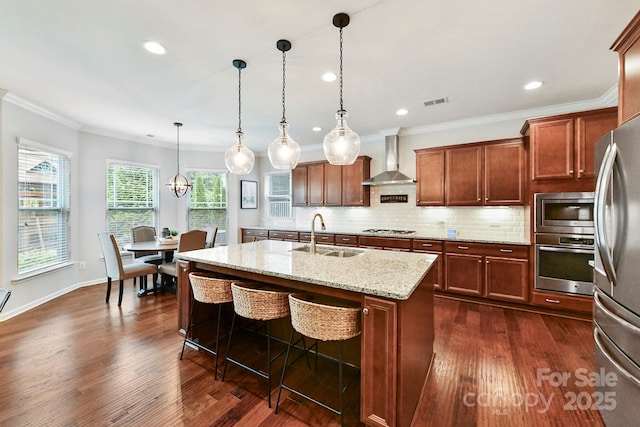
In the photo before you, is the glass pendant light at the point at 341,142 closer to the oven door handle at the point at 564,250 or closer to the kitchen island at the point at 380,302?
the kitchen island at the point at 380,302

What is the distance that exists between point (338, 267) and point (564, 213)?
3025 millimetres

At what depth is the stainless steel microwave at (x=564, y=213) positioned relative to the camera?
10.1 ft

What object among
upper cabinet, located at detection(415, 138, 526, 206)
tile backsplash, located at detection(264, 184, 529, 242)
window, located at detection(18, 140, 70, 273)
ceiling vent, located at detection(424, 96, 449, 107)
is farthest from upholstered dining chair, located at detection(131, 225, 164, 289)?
ceiling vent, located at detection(424, 96, 449, 107)

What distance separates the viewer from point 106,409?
183 centimetres

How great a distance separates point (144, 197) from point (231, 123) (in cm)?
264

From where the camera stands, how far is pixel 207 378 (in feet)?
7.15

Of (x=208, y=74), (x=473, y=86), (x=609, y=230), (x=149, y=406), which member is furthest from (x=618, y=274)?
(x=208, y=74)

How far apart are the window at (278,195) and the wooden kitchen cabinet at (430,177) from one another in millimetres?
3057

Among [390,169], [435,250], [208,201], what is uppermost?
[390,169]

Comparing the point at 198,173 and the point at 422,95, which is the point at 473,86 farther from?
the point at 198,173

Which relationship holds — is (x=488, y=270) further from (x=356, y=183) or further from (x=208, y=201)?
(x=208, y=201)

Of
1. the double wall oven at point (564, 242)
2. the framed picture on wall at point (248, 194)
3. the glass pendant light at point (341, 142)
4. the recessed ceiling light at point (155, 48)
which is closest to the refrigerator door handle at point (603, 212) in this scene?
the glass pendant light at point (341, 142)

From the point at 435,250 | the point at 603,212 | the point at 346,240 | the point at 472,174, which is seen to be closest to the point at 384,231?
the point at 346,240

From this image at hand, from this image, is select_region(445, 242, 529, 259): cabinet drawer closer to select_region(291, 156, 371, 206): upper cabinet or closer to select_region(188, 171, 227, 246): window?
select_region(291, 156, 371, 206): upper cabinet
